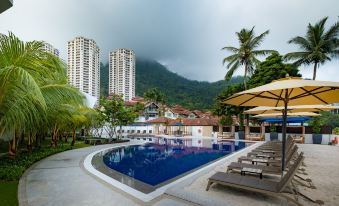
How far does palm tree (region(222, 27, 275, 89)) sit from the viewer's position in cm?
2349

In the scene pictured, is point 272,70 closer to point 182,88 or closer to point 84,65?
point 182,88

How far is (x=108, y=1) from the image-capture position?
15.7 m

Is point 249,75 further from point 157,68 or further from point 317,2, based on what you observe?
point 157,68

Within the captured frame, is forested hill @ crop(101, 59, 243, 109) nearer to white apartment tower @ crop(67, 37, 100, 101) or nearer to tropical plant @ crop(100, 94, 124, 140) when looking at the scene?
white apartment tower @ crop(67, 37, 100, 101)

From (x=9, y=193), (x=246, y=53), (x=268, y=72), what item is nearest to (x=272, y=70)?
(x=268, y=72)

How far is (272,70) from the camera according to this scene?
21938mm

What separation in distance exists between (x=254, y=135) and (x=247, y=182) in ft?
70.8

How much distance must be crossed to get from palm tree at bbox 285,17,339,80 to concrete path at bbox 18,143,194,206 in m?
24.6

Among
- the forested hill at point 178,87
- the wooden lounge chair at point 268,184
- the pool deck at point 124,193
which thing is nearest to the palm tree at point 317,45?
the pool deck at point 124,193

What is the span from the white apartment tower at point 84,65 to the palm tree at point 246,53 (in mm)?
65186

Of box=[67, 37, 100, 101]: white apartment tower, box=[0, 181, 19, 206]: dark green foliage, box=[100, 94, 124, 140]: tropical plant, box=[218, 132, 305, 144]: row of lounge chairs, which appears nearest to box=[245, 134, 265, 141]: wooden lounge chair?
box=[218, 132, 305, 144]: row of lounge chairs

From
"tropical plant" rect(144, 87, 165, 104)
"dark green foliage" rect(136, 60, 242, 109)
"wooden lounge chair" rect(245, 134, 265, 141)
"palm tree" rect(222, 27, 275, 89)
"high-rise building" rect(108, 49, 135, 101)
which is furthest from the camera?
"high-rise building" rect(108, 49, 135, 101)

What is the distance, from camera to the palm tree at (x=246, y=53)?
23.5 m

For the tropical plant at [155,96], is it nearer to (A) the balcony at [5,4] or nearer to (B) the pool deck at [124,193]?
(B) the pool deck at [124,193]
